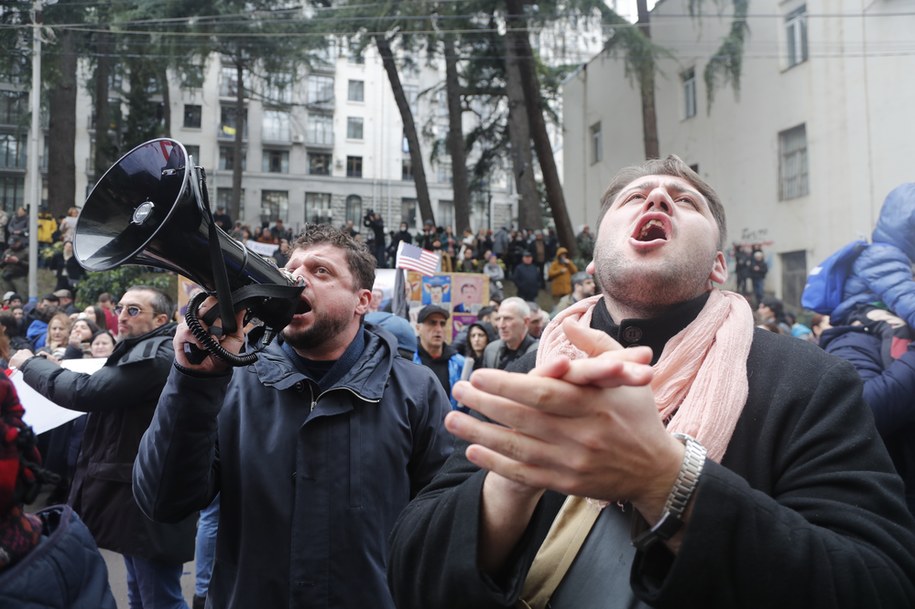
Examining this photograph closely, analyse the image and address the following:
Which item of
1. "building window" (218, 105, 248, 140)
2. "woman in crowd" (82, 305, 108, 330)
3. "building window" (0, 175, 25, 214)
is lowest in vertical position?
"woman in crowd" (82, 305, 108, 330)

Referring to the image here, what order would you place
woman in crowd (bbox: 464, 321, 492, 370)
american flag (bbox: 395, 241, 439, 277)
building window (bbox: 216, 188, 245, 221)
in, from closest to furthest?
woman in crowd (bbox: 464, 321, 492, 370) < american flag (bbox: 395, 241, 439, 277) < building window (bbox: 216, 188, 245, 221)

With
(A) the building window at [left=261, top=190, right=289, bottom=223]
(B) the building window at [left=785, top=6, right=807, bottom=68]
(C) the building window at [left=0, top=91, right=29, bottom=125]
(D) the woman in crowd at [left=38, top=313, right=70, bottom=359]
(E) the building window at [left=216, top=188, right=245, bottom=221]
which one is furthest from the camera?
(A) the building window at [left=261, top=190, right=289, bottom=223]

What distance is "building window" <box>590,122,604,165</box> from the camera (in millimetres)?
27062

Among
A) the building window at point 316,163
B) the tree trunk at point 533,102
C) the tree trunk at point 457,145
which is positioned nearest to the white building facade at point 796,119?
the tree trunk at point 533,102

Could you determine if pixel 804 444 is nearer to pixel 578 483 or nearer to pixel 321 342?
pixel 578 483

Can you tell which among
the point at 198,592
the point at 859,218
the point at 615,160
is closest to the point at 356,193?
the point at 615,160

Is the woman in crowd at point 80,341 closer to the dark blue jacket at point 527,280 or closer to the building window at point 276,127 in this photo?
the dark blue jacket at point 527,280

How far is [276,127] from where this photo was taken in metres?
51.3

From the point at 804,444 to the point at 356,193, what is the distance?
52.4 m

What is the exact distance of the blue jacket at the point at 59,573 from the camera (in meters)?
1.78

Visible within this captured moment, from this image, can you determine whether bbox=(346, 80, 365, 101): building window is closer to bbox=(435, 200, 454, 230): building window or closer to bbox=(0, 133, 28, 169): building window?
bbox=(435, 200, 454, 230): building window

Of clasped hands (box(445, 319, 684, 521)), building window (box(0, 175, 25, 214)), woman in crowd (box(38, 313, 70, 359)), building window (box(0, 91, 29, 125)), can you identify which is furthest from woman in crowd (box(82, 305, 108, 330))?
building window (box(0, 175, 25, 214))

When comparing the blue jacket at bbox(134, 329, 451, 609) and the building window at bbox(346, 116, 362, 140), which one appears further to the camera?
the building window at bbox(346, 116, 362, 140)

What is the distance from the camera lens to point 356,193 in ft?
172
